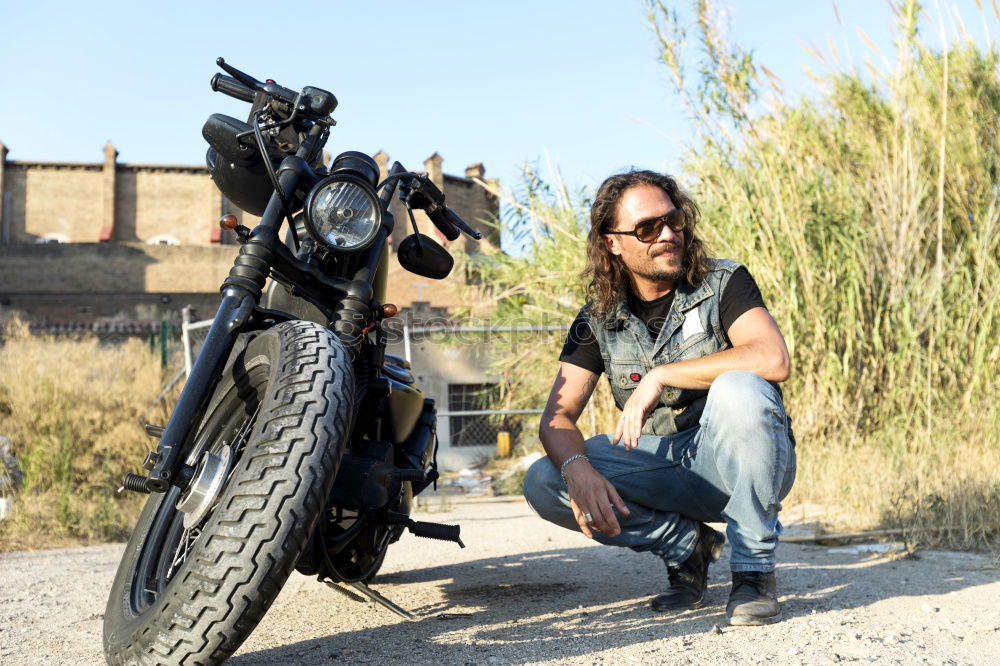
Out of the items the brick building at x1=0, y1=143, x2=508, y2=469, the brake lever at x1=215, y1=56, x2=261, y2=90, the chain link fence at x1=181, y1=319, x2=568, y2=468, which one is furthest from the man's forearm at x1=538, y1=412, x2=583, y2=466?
the brick building at x1=0, y1=143, x2=508, y2=469

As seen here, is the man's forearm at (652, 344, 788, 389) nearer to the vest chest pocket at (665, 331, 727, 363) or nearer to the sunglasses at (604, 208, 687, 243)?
the vest chest pocket at (665, 331, 727, 363)

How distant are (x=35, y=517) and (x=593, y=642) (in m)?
4.09

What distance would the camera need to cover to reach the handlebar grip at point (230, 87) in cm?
258

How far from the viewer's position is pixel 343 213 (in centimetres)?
225

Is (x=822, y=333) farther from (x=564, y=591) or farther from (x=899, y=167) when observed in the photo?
(x=564, y=591)

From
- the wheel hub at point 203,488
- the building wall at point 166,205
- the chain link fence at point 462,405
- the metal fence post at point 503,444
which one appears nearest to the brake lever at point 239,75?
the wheel hub at point 203,488

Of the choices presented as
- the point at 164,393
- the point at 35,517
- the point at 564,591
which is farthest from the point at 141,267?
the point at 564,591

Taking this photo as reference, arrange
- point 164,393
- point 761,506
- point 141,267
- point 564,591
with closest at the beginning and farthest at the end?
point 761,506, point 564,591, point 164,393, point 141,267

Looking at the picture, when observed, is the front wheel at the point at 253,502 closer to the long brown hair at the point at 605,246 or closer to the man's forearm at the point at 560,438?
the man's forearm at the point at 560,438

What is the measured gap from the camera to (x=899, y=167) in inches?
231

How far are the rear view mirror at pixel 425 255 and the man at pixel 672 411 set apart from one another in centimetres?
55

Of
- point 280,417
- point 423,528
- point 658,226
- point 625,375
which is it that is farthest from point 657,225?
point 280,417

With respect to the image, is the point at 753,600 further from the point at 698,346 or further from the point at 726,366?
the point at 698,346

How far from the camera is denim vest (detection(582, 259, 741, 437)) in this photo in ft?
9.34
